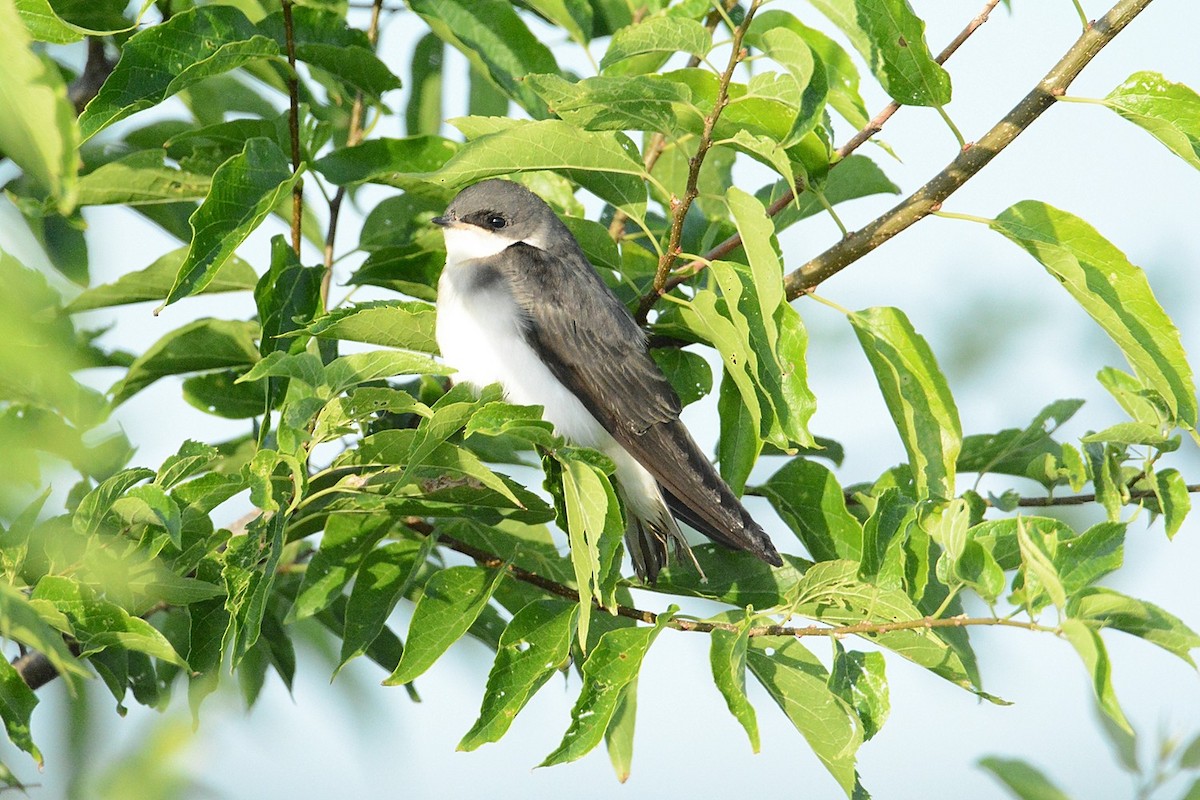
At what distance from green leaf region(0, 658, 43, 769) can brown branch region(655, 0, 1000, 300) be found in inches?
62.1

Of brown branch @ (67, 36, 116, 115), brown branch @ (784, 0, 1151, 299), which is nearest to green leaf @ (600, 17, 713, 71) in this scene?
brown branch @ (784, 0, 1151, 299)

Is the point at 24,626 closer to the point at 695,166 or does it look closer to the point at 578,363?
the point at 695,166

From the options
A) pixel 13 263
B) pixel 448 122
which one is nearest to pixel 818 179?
pixel 448 122

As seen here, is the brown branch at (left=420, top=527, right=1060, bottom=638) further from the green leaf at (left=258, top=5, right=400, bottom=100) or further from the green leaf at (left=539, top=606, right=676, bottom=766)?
the green leaf at (left=258, top=5, right=400, bottom=100)

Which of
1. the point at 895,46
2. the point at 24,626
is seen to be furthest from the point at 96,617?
the point at 895,46

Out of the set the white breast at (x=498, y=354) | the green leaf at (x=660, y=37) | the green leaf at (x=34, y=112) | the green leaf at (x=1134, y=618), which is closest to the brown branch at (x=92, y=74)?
the white breast at (x=498, y=354)

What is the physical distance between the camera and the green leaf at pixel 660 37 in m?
2.39

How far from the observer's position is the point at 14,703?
2.23 m

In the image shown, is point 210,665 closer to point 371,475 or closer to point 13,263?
point 371,475

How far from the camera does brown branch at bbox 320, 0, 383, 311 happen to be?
129 inches

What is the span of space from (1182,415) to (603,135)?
1.38 meters

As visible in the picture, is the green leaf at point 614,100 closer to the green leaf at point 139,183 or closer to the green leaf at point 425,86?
the green leaf at point 139,183

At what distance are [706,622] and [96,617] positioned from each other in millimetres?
1173

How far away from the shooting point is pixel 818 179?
2.91 meters
